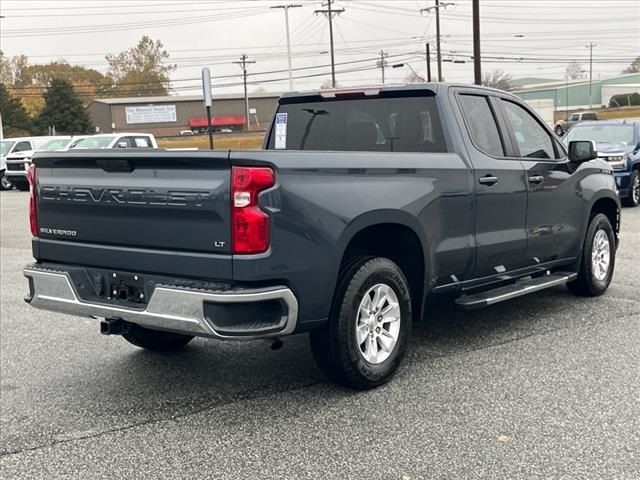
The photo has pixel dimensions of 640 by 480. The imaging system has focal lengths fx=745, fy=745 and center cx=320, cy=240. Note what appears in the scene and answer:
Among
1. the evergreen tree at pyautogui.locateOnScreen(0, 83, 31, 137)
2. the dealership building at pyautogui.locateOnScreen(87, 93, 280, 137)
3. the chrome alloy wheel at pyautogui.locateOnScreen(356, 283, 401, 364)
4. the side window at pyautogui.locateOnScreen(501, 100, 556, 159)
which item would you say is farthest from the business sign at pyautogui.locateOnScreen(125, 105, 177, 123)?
the chrome alloy wheel at pyautogui.locateOnScreen(356, 283, 401, 364)

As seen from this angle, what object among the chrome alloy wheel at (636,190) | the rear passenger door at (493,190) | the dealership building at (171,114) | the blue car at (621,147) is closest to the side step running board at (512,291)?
the rear passenger door at (493,190)

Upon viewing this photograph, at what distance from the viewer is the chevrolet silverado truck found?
13.2 feet

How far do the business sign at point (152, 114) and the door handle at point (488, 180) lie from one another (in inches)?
3655

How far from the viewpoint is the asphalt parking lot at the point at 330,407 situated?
3.74m

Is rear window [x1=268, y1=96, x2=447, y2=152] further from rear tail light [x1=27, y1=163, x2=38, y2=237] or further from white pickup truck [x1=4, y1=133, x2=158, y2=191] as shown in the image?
white pickup truck [x1=4, y1=133, x2=158, y2=191]

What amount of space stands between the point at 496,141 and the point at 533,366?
1.83 m

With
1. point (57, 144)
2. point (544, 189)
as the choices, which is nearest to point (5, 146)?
point (57, 144)

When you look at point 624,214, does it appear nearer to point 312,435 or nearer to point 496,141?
point 496,141

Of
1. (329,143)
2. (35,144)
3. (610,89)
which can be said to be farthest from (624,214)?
(610,89)

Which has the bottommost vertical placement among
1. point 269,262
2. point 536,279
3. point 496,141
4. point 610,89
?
point 536,279

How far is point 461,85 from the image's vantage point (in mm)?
5789

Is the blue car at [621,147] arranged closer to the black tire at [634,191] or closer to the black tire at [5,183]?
the black tire at [634,191]

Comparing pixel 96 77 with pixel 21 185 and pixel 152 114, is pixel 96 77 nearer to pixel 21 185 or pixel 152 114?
pixel 152 114

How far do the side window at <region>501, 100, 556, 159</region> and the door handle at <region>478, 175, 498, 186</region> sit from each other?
69cm
